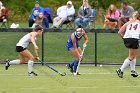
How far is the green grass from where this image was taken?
27047mm

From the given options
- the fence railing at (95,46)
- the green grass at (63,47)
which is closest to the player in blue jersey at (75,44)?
the fence railing at (95,46)

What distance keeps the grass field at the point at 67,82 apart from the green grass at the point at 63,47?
3.14 m

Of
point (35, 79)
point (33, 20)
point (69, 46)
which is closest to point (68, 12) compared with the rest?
point (33, 20)

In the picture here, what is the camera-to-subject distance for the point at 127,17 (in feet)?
93.5

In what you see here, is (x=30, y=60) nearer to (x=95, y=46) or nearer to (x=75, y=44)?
(x=75, y=44)

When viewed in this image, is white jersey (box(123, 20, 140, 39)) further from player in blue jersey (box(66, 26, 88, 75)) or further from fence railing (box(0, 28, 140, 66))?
fence railing (box(0, 28, 140, 66))

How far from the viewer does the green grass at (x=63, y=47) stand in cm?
2705

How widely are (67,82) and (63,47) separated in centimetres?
892

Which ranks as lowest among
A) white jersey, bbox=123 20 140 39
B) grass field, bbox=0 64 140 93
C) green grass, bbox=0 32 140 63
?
green grass, bbox=0 32 140 63

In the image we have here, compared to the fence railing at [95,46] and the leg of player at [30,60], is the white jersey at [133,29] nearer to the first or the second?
the leg of player at [30,60]

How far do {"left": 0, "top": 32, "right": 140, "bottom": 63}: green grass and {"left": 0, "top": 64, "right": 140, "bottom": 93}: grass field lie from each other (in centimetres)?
314

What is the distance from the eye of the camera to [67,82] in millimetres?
19000

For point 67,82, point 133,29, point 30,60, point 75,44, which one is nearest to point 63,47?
point 75,44

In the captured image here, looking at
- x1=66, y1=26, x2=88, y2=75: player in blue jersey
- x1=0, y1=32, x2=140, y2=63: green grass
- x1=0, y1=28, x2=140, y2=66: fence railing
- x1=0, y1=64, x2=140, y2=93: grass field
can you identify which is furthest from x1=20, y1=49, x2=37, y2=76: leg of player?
x1=0, y1=32, x2=140, y2=63: green grass
